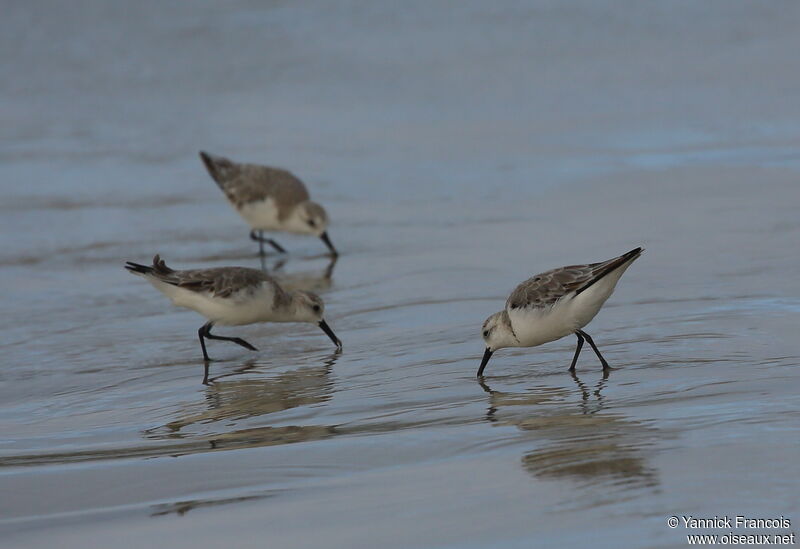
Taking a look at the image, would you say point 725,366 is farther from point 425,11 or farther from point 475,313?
point 425,11

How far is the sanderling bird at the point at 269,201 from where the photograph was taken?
11.7 m

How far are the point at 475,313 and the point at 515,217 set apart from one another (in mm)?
3102

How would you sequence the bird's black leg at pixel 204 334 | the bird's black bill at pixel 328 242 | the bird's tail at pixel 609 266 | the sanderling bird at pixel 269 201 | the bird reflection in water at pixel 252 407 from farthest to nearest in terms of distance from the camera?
the sanderling bird at pixel 269 201, the bird's black bill at pixel 328 242, the bird's black leg at pixel 204 334, the bird's tail at pixel 609 266, the bird reflection in water at pixel 252 407

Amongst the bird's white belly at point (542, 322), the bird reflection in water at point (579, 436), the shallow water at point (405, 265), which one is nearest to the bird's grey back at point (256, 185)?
the shallow water at point (405, 265)

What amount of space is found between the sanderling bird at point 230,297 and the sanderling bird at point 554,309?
1.54 metres

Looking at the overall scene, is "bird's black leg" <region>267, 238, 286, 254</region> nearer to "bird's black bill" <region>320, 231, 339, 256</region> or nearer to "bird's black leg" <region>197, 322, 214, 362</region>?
"bird's black bill" <region>320, 231, 339, 256</region>

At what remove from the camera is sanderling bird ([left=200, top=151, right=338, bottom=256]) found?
11.7m

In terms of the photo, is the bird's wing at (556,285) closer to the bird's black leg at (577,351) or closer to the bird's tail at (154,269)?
the bird's black leg at (577,351)

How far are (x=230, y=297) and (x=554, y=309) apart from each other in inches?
93.7

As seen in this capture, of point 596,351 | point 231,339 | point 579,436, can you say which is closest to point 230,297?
point 231,339

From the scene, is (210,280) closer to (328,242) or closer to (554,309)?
(554,309)

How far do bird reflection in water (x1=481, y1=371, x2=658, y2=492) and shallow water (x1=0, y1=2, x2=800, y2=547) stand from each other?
2 centimetres

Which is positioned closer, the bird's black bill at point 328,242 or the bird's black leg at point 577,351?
the bird's black leg at point 577,351

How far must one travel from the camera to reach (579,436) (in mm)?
5406
